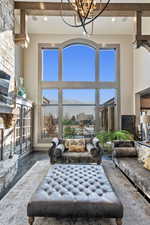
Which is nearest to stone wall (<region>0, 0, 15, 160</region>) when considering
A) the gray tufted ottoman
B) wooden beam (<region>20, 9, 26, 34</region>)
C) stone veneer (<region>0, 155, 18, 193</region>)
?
wooden beam (<region>20, 9, 26, 34</region>)

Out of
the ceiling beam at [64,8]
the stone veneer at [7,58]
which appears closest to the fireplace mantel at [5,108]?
the stone veneer at [7,58]

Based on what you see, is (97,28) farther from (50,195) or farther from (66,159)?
(50,195)

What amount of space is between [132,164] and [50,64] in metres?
6.00

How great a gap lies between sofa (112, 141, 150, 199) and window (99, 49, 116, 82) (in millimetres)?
4040

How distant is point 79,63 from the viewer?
839cm

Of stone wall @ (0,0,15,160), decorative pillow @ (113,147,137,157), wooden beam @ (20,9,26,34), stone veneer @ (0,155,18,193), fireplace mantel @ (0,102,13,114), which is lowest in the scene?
stone veneer @ (0,155,18,193)

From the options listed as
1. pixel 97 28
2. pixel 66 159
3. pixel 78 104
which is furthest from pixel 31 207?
pixel 97 28

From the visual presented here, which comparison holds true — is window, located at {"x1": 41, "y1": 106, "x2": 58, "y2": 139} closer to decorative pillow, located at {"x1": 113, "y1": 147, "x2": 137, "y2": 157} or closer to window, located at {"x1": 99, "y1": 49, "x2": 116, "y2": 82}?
window, located at {"x1": 99, "y1": 49, "x2": 116, "y2": 82}

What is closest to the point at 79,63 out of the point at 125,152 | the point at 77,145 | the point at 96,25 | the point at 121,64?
the point at 96,25

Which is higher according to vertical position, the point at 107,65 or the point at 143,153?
the point at 107,65

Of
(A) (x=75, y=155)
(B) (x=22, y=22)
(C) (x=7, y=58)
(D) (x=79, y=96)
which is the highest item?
(B) (x=22, y=22)

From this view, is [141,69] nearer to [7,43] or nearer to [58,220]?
[7,43]

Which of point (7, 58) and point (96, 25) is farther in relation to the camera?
point (96, 25)

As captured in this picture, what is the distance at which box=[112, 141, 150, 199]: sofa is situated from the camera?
2.98 m
